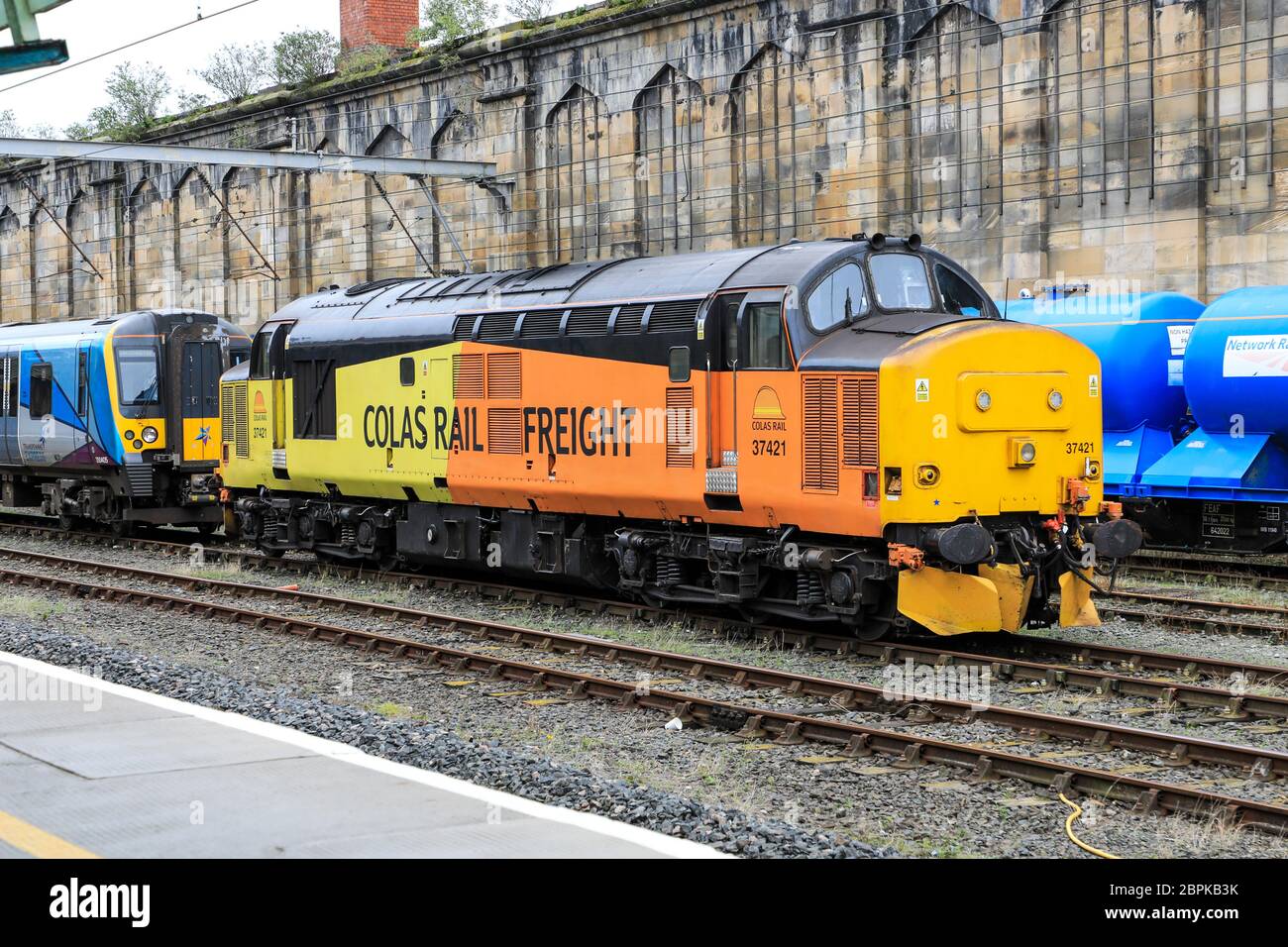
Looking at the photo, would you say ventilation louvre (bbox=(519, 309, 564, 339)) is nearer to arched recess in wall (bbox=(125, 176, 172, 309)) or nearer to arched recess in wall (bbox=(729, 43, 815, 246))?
arched recess in wall (bbox=(729, 43, 815, 246))

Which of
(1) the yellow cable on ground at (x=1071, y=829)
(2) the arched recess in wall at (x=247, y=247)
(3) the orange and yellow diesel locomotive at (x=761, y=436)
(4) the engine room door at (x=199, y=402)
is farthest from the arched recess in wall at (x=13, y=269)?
(1) the yellow cable on ground at (x=1071, y=829)

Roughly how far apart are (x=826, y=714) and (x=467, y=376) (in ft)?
24.3

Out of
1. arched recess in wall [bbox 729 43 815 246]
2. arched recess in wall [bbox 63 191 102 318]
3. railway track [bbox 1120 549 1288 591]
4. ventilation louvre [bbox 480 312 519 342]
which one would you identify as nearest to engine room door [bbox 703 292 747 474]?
ventilation louvre [bbox 480 312 519 342]

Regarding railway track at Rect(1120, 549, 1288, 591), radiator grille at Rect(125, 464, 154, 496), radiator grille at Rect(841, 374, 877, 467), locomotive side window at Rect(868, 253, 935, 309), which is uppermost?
locomotive side window at Rect(868, 253, 935, 309)

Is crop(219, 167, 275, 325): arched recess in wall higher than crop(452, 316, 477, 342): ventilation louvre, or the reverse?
crop(219, 167, 275, 325): arched recess in wall

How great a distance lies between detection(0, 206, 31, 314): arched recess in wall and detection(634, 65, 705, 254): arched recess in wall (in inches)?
1182

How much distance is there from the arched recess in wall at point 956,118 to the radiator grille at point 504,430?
39.3 feet

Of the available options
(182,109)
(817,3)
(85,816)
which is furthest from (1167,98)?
(182,109)

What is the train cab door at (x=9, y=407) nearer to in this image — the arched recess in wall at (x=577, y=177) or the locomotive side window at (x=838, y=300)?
the arched recess in wall at (x=577, y=177)

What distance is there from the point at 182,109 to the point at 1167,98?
3510cm

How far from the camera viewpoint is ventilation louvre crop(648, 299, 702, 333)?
14000 millimetres

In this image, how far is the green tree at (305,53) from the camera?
43.3m

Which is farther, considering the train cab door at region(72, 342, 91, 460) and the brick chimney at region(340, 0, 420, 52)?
the brick chimney at region(340, 0, 420, 52)

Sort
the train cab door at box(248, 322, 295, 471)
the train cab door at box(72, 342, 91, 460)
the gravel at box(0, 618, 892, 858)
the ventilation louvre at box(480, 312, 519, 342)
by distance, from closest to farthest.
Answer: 1. the gravel at box(0, 618, 892, 858)
2. the ventilation louvre at box(480, 312, 519, 342)
3. the train cab door at box(248, 322, 295, 471)
4. the train cab door at box(72, 342, 91, 460)
